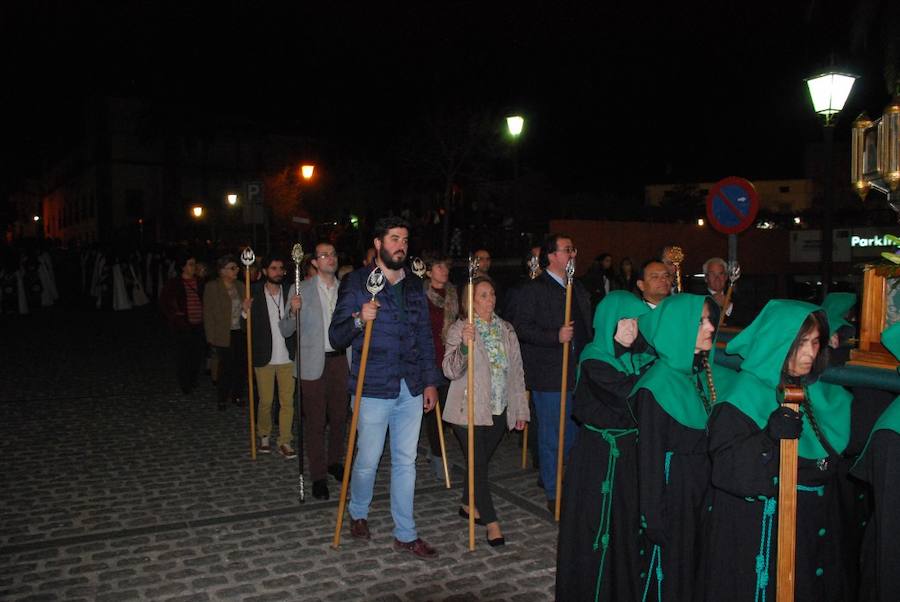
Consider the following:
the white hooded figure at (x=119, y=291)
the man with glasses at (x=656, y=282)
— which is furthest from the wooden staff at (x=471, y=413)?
the white hooded figure at (x=119, y=291)

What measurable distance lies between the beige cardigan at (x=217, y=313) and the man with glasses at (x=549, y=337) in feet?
17.1

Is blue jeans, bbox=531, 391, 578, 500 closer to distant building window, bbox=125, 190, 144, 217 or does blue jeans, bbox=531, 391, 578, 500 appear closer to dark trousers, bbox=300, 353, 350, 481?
dark trousers, bbox=300, 353, 350, 481

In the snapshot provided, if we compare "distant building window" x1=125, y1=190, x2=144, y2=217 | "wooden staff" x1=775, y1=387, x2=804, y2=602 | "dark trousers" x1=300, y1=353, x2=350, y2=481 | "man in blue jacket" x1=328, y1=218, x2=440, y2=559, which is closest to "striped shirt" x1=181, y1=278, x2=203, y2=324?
"dark trousers" x1=300, y1=353, x2=350, y2=481

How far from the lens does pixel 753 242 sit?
2436cm

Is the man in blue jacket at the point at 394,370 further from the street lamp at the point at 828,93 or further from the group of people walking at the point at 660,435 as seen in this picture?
the street lamp at the point at 828,93

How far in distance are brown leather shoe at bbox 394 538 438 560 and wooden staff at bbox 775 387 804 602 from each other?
2667 mm

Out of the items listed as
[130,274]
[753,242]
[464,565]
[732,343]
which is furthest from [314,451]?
[130,274]

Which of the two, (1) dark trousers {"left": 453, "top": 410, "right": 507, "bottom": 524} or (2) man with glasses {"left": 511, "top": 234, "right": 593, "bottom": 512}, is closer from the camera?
(1) dark trousers {"left": 453, "top": 410, "right": 507, "bottom": 524}

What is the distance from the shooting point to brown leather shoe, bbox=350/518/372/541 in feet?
18.8

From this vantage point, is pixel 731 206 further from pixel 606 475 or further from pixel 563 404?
pixel 606 475

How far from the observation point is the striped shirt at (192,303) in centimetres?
1152

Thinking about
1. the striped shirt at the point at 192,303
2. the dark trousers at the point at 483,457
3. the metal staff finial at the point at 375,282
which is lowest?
the dark trousers at the point at 483,457

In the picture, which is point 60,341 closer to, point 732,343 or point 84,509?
point 84,509

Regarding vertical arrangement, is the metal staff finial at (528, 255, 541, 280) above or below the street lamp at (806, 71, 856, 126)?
below
